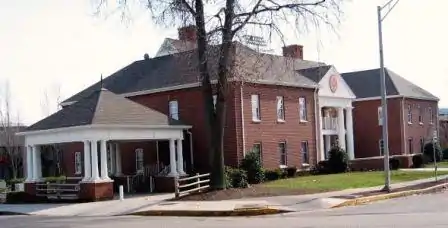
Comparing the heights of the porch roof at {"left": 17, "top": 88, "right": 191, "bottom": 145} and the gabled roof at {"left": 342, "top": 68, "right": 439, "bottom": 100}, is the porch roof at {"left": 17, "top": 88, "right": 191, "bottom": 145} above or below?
below

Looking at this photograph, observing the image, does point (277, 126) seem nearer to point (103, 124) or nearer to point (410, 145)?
point (103, 124)

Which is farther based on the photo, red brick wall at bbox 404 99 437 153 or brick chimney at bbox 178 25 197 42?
red brick wall at bbox 404 99 437 153

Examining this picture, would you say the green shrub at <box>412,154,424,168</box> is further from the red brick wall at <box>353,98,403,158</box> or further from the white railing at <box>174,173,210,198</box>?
the white railing at <box>174,173,210,198</box>

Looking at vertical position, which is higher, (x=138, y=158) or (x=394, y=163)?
(x=138, y=158)

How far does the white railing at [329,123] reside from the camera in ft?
167

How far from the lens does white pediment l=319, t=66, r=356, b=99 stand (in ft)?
157

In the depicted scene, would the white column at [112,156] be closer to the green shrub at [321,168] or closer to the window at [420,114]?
the green shrub at [321,168]

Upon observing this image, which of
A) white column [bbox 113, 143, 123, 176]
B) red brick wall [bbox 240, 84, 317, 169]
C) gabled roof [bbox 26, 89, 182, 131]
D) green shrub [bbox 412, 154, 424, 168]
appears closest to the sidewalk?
gabled roof [bbox 26, 89, 182, 131]

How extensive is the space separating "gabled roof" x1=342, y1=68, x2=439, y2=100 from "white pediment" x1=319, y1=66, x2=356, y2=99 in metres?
8.80

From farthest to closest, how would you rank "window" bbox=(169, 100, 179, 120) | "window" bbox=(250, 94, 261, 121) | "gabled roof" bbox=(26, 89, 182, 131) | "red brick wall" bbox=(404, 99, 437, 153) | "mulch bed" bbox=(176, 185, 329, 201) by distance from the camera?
1. "red brick wall" bbox=(404, 99, 437, 153)
2. "window" bbox=(250, 94, 261, 121)
3. "window" bbox=(169, 100, 179, 120)
4. "gabled roof" bbox=(26, 89, 182, 131)
5. "mulch bed" bbox=(176, 185, 329, 201)

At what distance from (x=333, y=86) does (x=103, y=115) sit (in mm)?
22251

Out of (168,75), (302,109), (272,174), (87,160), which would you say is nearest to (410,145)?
(302,109)

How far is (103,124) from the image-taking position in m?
31.0

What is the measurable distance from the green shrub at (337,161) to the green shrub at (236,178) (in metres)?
12.3
